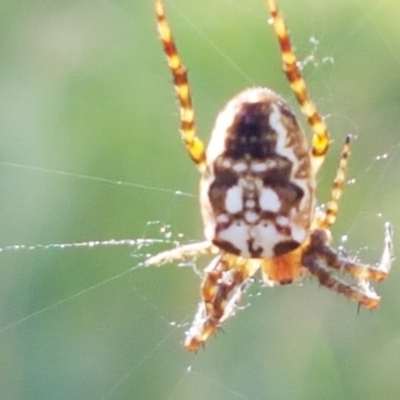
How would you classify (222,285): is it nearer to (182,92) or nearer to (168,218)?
(182,92)

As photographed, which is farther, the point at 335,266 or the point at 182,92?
the point at 335,266

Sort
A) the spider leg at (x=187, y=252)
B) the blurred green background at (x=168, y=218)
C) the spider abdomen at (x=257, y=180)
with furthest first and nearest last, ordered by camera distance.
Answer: the blurred green background at (x=168, y=218), the spider leg at (x=187, y=252), the spider abdomen at (x=257, y=180)

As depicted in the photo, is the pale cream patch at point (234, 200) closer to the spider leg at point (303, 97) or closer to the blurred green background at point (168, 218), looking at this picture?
the spider leg at point (303, 97)

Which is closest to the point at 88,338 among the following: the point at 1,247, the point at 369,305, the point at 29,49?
the point at 1,247

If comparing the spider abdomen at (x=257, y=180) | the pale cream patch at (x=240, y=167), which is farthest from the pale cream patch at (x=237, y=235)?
the pale cream patch at (x=240, y=167)

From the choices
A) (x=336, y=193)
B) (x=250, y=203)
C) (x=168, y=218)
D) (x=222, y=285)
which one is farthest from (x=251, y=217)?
(x=168, y=218)

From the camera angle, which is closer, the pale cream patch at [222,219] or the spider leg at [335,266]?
the pale cream patch at [222,219]

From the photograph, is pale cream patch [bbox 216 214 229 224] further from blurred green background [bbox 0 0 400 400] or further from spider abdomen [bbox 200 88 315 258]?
blurred green background [bbox 0 0 400 400]
